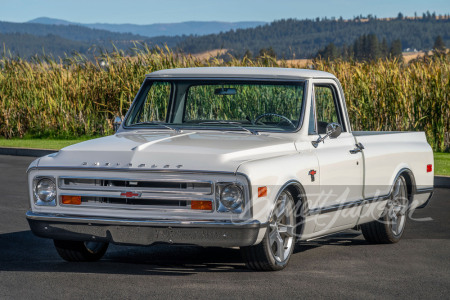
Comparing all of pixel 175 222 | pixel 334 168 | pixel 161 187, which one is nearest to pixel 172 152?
pixel 161 187

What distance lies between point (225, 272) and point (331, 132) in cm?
172

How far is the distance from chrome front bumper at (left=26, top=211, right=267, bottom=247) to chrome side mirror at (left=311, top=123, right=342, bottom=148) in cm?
145

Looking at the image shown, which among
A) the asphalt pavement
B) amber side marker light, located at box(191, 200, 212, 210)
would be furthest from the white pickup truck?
the asphalt pavement

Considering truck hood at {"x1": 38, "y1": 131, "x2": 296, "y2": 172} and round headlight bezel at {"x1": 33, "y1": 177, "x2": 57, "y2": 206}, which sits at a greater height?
truck hood at {"x1": 38, "y1": 131, "x2": 296, "y2": 172}

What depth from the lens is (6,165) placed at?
19.0 metres

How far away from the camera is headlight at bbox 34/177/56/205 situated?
721cm

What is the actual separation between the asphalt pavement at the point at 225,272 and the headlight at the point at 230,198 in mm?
578

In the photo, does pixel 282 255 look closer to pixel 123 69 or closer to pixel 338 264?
pixel 338 264

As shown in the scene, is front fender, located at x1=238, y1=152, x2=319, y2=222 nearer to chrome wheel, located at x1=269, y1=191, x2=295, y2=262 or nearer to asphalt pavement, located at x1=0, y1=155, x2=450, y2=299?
chrome wheel, located at x1=269, y1=191, x2=295, y2=262

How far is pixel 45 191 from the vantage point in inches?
285

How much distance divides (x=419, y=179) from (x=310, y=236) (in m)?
2.41

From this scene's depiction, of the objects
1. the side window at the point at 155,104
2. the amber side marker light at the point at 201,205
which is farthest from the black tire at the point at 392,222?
the amber side marker light at the point at 201,205

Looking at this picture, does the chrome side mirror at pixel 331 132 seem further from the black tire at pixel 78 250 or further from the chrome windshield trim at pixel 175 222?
the black tire at pixel 78 250

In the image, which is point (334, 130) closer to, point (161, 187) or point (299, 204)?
point (299, 204)
